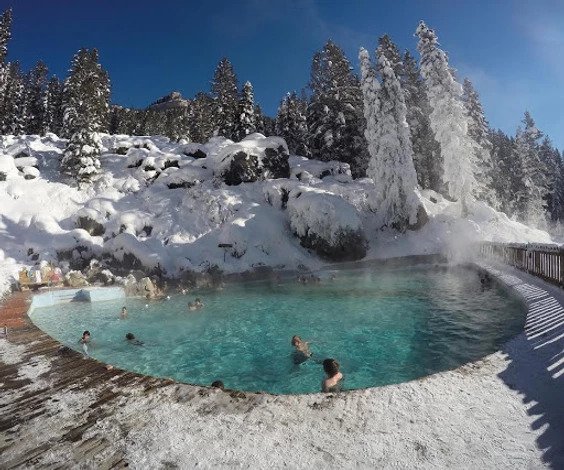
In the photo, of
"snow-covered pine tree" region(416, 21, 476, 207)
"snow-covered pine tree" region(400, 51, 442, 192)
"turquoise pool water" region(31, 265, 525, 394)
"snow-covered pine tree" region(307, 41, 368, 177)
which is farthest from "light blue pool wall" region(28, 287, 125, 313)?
"snow-covered pine tree" region(400, 51, 442, 192)

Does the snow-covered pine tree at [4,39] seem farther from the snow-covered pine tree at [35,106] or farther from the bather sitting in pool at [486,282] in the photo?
the bather sitting in pool at [486,282]

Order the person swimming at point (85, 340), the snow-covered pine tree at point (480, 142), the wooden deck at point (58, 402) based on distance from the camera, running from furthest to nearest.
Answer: the snow-covered pine tree at point (480, 142)
the person swimming at point (85, 340)
the wooden deck at point (58, 402)

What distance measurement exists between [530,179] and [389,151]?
1281 inches

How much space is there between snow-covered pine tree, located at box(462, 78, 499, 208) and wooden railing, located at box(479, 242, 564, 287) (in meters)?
21.3

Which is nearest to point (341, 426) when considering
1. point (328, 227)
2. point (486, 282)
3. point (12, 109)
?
point (486, 282)

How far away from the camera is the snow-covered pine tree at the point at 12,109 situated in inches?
2061

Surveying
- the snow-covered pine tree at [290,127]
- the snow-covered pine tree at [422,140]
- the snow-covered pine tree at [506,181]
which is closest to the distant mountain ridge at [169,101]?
the snow-covered pine tree at [290,127]

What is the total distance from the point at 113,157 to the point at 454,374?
145 ft

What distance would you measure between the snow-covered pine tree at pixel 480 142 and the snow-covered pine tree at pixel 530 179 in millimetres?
8074

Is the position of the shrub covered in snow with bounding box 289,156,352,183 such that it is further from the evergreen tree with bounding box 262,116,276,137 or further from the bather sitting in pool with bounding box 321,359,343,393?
the bather sitting in pool with bounding box 321,359,343,393

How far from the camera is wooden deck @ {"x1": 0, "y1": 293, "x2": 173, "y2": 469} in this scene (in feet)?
12.7

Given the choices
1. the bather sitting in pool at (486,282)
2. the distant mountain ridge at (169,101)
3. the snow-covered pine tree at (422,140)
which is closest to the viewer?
the bather sitting in pool at (486,282)

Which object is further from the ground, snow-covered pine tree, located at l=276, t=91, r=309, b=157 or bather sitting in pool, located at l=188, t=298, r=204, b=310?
snow-covered pine tree, located at l=276, t=91, r=309, b=157

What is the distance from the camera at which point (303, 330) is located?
13.5 metres
